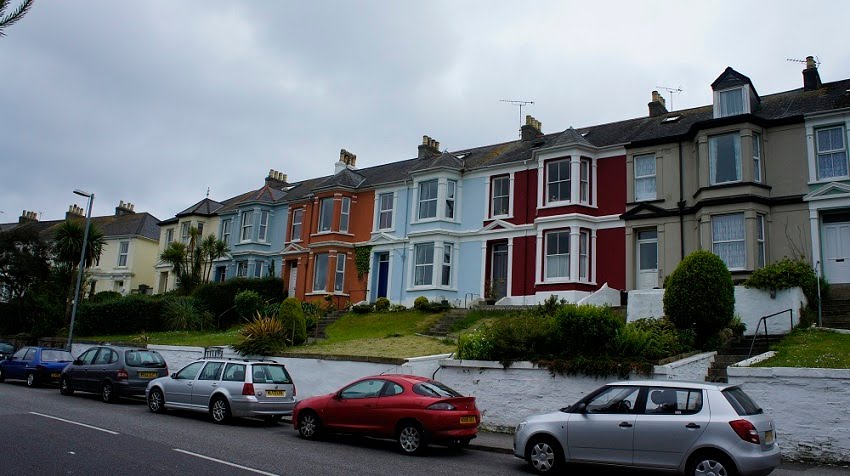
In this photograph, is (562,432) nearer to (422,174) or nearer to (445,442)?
(445,442)

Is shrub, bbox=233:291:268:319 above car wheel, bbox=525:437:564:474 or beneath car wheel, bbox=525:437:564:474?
above

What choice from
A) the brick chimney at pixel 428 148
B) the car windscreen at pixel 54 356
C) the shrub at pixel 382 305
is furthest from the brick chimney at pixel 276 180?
the car windscreen at pixel 54 356

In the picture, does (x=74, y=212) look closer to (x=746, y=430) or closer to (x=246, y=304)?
(x=246, y=304)

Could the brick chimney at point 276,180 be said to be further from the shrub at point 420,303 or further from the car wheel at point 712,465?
the car wheel at point 712,465

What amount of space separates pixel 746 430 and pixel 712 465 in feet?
2.17

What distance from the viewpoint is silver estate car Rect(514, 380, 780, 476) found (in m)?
9.05

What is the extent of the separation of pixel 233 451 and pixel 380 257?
77.0 ft

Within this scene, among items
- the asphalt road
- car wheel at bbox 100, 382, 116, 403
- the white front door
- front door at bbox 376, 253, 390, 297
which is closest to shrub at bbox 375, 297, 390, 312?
front door at bbox 376, 253, 390, 297

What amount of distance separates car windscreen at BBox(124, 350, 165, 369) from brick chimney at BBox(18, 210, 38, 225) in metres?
48.9

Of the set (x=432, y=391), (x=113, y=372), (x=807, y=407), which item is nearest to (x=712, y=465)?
(x=807, y=407)

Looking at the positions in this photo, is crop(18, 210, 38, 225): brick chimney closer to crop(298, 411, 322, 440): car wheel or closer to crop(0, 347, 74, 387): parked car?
crop(0, 347, 74, 387): parked car

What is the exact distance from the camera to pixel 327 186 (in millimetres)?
35812

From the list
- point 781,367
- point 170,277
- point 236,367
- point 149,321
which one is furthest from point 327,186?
point 781,367

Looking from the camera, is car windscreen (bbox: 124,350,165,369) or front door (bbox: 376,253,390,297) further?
front door (bbox: 376,253,390,297)
